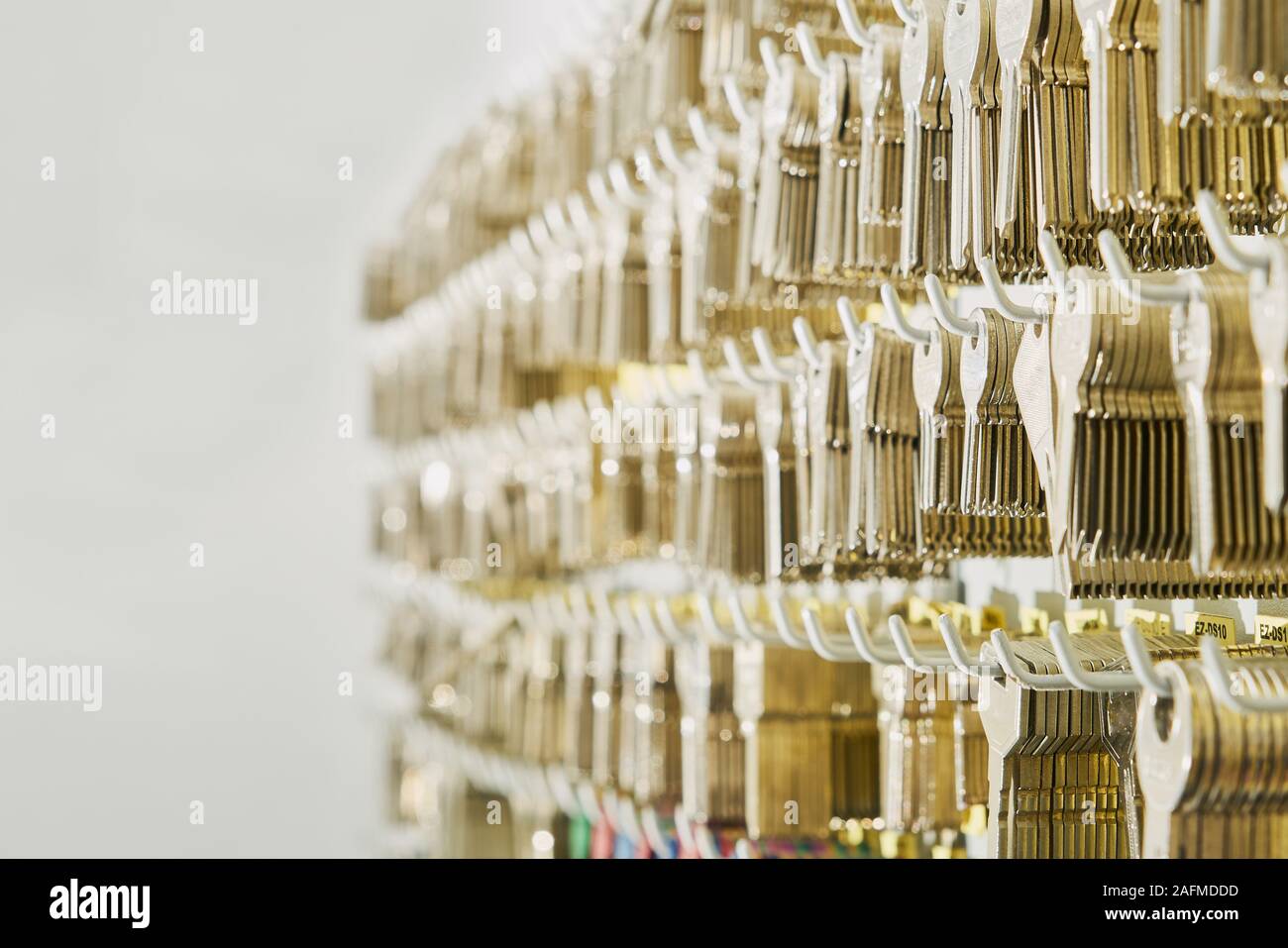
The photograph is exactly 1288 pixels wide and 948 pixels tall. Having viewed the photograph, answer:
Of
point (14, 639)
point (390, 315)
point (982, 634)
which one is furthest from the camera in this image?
point (14, 639)

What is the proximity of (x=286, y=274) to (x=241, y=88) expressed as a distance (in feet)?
2.20

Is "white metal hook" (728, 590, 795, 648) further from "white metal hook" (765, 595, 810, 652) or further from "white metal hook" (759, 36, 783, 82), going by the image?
"white metal hook" (759, 36, 783, 82)

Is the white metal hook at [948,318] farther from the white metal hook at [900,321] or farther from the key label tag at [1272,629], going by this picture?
the key label tag at [1272,629]

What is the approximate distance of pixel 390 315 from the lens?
4617 millimetres

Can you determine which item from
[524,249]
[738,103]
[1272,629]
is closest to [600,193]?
[524,249]

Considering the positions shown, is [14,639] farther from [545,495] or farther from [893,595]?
[893,595]

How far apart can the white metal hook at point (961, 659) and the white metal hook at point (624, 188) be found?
1.29m

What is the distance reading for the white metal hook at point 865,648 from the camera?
1.70 meters

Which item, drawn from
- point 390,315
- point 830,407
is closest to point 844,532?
point 830,407

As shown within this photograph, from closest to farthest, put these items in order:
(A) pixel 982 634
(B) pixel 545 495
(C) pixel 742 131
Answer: (A) pixel 982 634, (C) pixel 742 131, (B) pixel 545 495

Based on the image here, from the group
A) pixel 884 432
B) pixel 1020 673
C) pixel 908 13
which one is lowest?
Answer: pixel 1020 673

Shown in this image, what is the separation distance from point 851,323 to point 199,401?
4093 millimetres

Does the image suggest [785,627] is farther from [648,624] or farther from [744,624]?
[648,624]

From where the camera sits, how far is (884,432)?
168 cm
